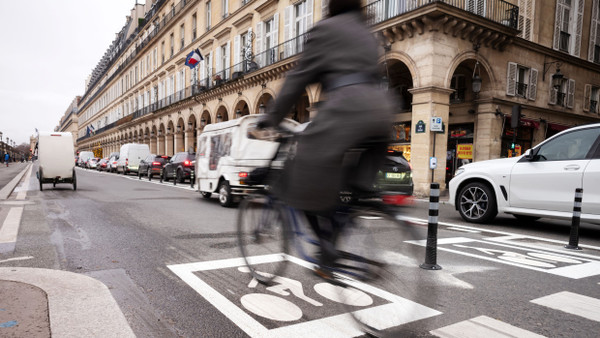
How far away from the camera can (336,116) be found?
2.31 metres

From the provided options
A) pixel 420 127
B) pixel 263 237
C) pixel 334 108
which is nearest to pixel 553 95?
pixel 420 127

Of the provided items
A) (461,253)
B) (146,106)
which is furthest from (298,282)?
(146,106)

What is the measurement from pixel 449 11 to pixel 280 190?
14.5 m

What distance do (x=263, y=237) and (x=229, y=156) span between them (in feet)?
20.4

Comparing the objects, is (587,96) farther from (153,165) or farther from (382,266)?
(382,266)

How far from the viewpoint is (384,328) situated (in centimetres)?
252

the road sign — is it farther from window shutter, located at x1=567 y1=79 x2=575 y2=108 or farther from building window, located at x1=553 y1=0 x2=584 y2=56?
window shutter, located at x1=567 y1=79 x2=575 y2=108

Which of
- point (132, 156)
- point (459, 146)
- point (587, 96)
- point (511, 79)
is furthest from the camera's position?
point (132, 156)

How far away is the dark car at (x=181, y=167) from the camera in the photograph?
19062 millimetres

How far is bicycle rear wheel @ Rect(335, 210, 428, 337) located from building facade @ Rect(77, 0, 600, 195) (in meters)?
0.58

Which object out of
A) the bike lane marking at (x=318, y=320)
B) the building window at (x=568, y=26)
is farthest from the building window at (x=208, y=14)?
the bike lane marking at (x=318, y=320)

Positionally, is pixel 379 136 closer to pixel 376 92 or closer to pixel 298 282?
pixel 376 92

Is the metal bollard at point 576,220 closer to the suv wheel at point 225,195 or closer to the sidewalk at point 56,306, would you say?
the sidewalk at point 56,306

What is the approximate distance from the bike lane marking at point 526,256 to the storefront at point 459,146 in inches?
492
